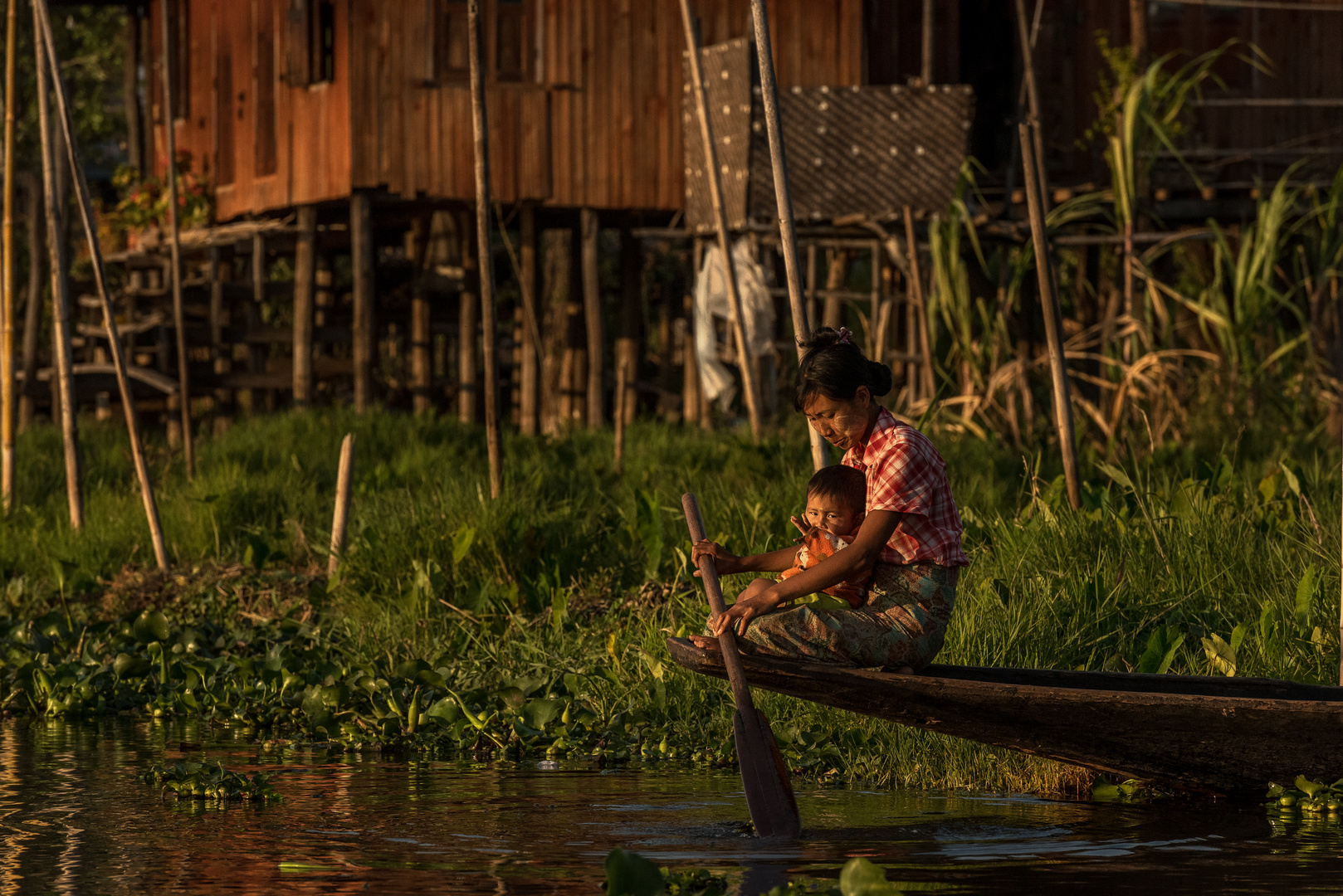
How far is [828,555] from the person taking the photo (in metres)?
5.10

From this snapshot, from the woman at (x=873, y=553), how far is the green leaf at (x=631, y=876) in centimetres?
112

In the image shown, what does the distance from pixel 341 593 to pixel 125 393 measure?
1.73 m

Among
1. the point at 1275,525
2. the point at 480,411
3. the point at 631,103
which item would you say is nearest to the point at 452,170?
the point at 631,103

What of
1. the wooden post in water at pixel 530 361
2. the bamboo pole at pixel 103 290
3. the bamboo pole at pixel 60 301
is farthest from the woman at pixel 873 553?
the wooden post in water at pixel 530 361

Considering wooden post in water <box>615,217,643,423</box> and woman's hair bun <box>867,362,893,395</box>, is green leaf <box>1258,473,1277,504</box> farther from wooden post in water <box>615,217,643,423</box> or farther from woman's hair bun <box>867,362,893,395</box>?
wooden post in water <box>615,217,643,423</box>

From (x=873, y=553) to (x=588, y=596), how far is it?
131 inches

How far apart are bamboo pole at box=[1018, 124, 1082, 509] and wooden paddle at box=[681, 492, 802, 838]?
2.64 metres

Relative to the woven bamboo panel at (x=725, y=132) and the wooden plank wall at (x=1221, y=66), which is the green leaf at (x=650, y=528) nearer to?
the woven bamboo panel at (x=725, y=132)

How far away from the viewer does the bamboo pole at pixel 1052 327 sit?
7.22 m

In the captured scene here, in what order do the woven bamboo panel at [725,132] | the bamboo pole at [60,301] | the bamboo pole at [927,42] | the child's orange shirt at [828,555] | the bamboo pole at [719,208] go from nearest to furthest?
the child's orange shirt at [828,555], the bamboo pole at [719,208], the bamboo pole at [60,301], the woven bamboo panel at [725,132], the bamboo pole at [927,42]

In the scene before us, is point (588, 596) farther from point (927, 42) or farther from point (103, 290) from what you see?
point (927, 42)

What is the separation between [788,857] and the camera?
4.65 meters

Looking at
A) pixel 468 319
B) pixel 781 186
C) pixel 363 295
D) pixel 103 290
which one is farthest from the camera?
pixel 468 319

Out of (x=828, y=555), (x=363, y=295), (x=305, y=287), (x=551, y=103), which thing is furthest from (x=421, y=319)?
(x=828, y=555)
